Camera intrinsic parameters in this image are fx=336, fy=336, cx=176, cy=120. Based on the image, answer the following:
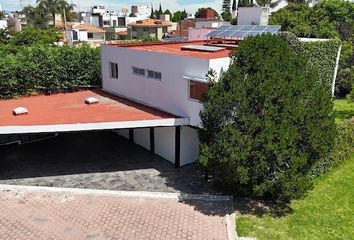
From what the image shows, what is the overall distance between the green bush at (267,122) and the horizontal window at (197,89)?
1709 mm

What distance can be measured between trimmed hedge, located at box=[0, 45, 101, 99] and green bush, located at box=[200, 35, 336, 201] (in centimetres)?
1562

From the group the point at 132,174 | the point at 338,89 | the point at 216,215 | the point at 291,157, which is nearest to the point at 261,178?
the point at 291,157

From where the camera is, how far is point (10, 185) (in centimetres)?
1738

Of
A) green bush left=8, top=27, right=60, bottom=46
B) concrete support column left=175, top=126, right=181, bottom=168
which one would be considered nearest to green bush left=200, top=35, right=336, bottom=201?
concrete support column left=175, top=126, right=181, bottom=168

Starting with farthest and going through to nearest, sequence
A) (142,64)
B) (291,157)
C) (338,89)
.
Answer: (338,89) < (142,64) < (291,157)

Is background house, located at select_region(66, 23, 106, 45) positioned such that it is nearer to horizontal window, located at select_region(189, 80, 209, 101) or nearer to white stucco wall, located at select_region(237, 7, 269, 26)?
white stucco wall, located at select_region(237, 7, 269, 26)

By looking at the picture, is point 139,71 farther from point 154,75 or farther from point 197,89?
point 197,89

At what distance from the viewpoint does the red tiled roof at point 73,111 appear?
17.5 metres

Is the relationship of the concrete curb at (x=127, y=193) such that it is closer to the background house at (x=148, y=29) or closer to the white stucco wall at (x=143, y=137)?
the white stucco wall at (x=143, y=137)

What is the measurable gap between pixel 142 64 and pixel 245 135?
9.39m

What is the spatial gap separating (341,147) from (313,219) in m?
7.30

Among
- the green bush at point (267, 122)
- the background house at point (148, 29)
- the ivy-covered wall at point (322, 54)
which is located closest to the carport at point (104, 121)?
the green bush at point (267, 122)

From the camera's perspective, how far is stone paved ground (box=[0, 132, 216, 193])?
701 inches

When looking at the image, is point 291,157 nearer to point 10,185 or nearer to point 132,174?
point 132,174
